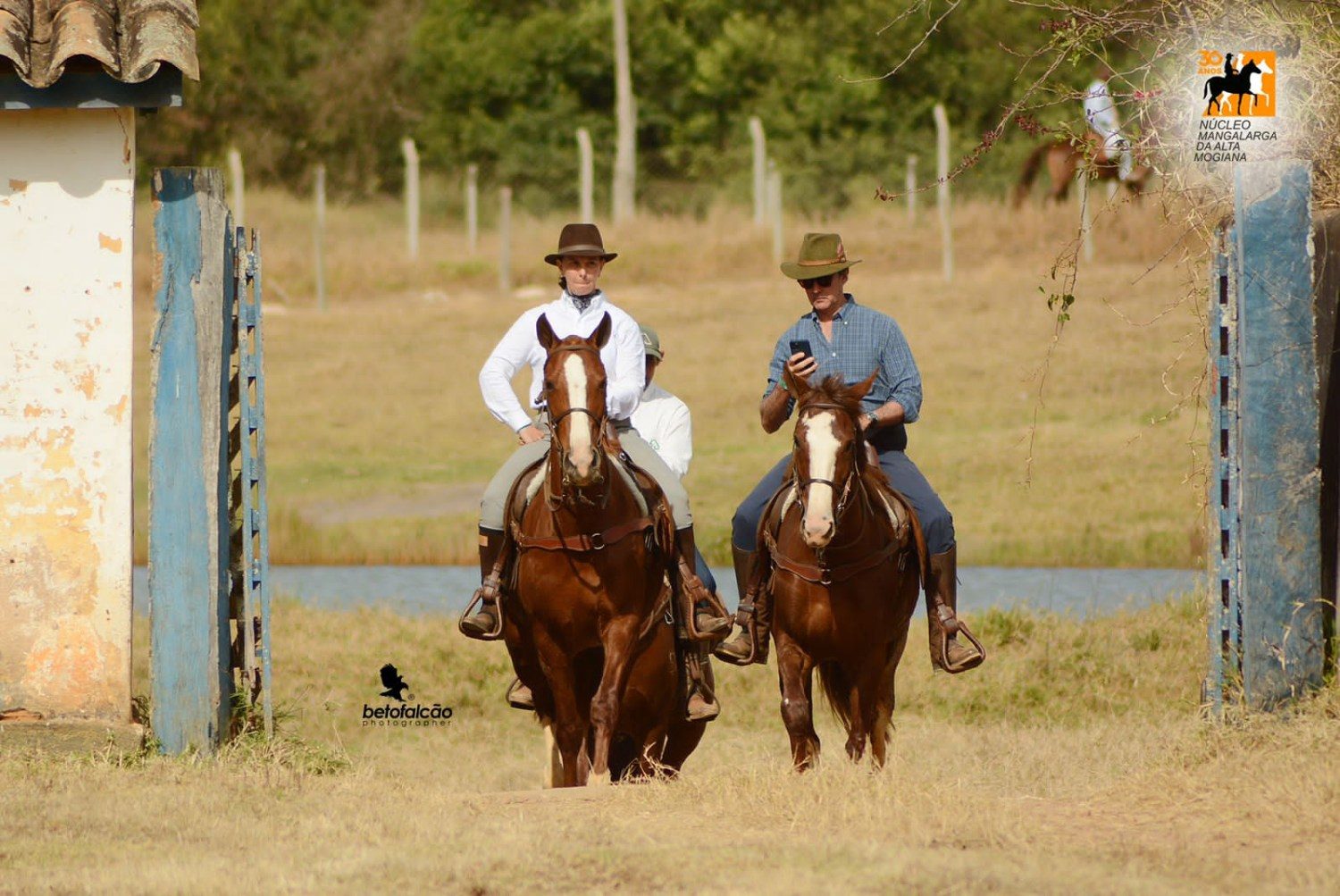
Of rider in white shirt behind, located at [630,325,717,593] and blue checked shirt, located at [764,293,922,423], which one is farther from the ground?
blue checked shirt, located at [764,293,922,423]

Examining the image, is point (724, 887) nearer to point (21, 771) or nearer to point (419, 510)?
point (21, 771)

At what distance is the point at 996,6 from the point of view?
146 ft

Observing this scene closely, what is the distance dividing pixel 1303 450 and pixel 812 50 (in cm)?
3718

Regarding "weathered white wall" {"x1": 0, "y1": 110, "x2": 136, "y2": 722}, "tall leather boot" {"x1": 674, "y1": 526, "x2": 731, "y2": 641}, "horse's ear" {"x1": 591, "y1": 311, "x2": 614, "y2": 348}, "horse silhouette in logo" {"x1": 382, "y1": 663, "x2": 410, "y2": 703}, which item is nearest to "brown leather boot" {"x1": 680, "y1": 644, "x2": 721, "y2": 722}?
"tall leather boot" {"x1": 674, "y1": 526, "x2": 731, "y2": 641}

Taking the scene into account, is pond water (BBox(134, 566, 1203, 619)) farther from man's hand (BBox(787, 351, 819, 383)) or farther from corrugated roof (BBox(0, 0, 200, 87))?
corrugated roof (BBox(0, 0, 200, 87))

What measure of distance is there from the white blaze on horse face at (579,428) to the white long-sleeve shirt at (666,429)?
1.76m

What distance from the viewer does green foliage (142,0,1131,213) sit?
42.9 metres

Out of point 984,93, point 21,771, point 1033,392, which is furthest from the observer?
point 984,93

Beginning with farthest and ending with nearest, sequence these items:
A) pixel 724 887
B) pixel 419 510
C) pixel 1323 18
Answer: pixel 419 510
pixel 1323 18
pixel 724 887

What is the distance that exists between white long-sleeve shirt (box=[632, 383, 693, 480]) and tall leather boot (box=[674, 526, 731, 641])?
94 cm

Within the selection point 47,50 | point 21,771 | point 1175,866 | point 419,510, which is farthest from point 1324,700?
point 419,510

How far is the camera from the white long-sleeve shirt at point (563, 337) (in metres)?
10.0

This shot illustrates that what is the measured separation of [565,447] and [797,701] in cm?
171

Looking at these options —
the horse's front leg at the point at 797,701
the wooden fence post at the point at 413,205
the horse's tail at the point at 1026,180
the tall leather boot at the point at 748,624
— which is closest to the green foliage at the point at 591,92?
the horse's tail at the point at 1026,180
